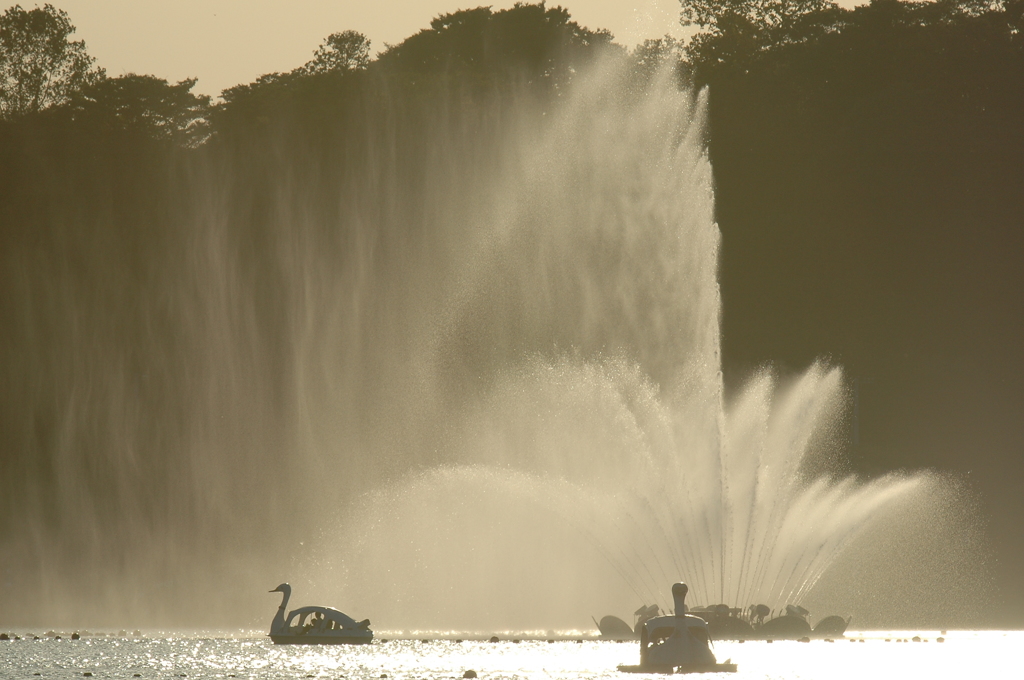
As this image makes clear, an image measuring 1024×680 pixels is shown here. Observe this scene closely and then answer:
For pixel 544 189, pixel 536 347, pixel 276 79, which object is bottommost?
pixel 536 347

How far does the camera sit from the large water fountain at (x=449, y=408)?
197 feet

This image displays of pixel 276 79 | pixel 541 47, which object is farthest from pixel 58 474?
pixel 541 47

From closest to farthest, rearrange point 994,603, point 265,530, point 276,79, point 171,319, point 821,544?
point 821,544 → point 994,603 → point 265,530 → point 171,319 → point 276,79

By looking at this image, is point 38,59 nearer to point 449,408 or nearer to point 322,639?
point 449,408

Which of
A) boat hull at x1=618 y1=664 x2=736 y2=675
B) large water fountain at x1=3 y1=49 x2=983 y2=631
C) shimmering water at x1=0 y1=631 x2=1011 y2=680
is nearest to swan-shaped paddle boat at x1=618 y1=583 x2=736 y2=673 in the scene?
boat hull at x1=618 y1=664 x2=736 y2=675

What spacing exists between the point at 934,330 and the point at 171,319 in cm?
4055

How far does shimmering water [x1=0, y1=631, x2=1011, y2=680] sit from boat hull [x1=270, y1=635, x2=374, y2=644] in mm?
323

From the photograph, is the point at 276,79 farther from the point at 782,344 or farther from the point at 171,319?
the point at 782,344

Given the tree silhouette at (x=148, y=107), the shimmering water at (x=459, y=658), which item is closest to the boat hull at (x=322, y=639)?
the shimmering water at (x=459, y=658)

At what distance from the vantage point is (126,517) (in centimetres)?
8456

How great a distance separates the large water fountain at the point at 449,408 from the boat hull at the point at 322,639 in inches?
407

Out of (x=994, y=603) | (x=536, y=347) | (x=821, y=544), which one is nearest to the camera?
(x=821, y=544)

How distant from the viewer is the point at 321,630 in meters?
52.9

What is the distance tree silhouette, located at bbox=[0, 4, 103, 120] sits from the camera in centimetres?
10988
